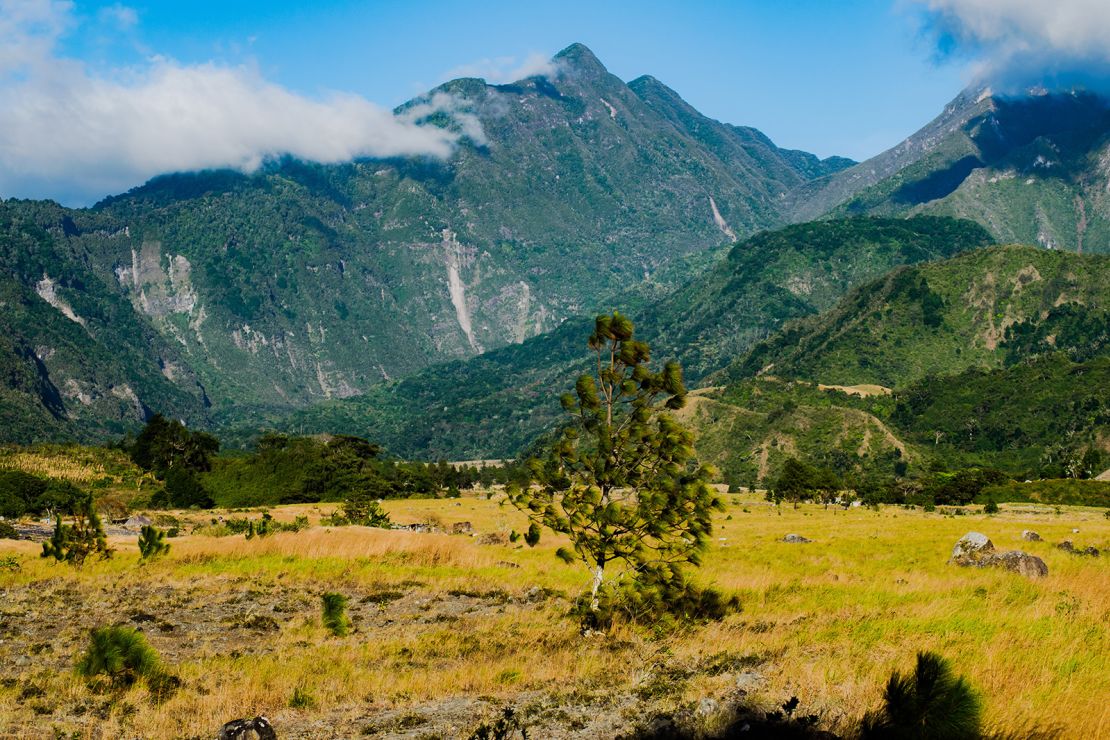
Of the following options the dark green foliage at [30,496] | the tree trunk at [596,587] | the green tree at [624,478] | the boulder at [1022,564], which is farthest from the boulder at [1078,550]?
the dark green foliage at [30,496]

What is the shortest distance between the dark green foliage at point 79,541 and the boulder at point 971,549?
28914mm

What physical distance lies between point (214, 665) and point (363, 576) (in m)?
11.2

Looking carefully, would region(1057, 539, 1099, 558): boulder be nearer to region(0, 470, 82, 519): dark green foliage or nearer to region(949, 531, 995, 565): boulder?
region(949, 531, 995, 565): boulder

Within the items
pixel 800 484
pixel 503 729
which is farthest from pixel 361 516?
pixel 800 484

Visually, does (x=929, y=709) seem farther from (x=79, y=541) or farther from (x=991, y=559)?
(x=79, y=541)

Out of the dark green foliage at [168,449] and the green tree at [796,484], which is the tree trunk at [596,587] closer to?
the dark green foliage at [168,449]

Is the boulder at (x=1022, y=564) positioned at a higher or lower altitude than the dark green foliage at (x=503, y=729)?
lower

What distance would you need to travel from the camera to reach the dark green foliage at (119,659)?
12609 millimetres

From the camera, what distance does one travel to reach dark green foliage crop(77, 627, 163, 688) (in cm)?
1261

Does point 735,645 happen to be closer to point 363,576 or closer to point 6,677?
point 6,677

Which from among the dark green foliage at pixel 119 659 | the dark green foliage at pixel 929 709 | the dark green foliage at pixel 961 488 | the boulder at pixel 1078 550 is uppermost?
the dark green foliage at pixel 929 709

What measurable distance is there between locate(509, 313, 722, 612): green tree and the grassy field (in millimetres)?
1805

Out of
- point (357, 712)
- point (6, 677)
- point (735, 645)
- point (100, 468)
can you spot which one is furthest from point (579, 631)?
point (100, 468)

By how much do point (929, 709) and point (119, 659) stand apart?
11.4 meters
